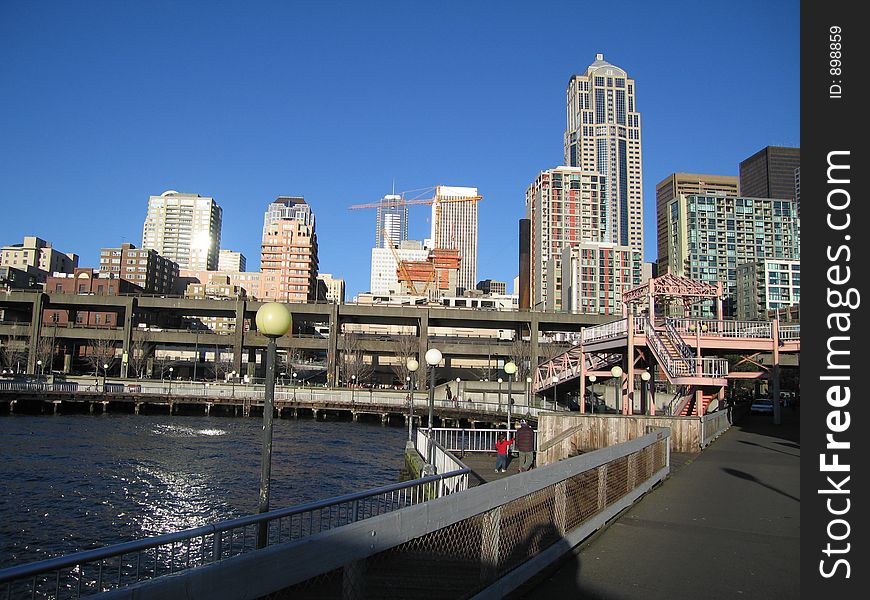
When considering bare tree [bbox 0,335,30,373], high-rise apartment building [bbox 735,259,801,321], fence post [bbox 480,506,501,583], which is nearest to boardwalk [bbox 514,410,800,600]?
fence post [bbox 480,506,501,583]

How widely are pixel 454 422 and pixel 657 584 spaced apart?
50876 millimetres

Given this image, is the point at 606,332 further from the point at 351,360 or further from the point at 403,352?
the point at 403,352

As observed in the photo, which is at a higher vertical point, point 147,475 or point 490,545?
point 490,545

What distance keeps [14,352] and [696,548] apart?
342 ft

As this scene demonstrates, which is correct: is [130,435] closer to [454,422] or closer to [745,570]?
[454,422]

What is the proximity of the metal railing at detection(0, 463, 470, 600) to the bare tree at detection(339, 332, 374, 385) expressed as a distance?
75236mm

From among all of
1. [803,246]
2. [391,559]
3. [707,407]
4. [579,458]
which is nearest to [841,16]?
[803,246]

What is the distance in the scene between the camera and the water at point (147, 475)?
59.4 ft

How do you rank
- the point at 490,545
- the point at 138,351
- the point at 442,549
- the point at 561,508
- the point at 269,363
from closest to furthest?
the point at 442,549 → the point at 490,545 → the point at 269,363 → the point at 561,508 → the point at 138,351

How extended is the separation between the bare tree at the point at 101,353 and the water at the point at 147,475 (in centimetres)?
4739

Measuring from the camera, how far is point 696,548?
10.0m

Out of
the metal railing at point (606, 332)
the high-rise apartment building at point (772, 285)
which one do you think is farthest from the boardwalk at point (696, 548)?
the high-rise apartment building at point (772, 285)

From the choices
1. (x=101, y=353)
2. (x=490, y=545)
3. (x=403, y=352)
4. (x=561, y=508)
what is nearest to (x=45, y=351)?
(x=101, y=353)

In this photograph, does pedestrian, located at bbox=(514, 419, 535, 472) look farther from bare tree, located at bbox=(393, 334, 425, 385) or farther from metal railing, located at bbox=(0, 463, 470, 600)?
bare tree, located at bbox=(393, 334, 425, 385)
